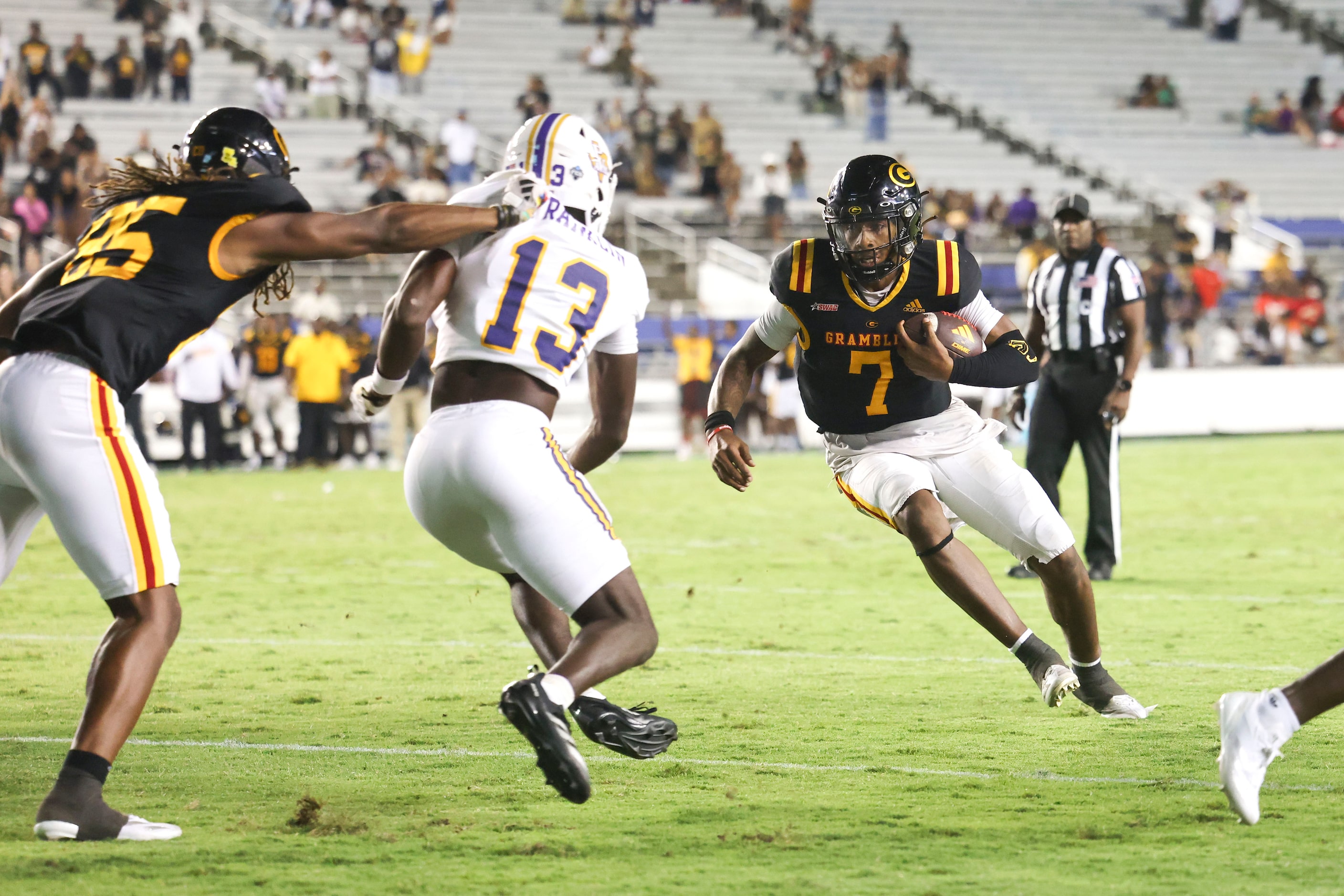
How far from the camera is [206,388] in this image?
725 inches

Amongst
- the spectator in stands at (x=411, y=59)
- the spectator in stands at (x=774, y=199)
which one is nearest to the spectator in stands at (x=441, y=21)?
the spectator in stands at (x=411, y=59)

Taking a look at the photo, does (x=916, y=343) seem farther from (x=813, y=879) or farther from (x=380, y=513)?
(x=380, y=513)

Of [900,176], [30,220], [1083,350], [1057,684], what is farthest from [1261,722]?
[30,220]

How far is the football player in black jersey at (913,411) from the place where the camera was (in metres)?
5.80

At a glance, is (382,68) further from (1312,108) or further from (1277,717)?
(1277,717)

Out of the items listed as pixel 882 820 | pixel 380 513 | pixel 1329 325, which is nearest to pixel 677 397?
pixel 380 513

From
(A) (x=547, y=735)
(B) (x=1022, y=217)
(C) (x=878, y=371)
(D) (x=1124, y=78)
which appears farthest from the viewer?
(D) (x=1124, y=78)

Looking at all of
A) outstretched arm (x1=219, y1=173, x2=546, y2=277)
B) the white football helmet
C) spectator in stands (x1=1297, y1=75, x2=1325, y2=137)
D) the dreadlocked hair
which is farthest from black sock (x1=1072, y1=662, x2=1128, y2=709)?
spectator in stands (x1=1297, y1=75, x2=1325, y2=137)

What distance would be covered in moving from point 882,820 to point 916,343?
1.80 meters

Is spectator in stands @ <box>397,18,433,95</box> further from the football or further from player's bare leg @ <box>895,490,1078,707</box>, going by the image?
player's bare leg @ <box>895,490,1078,707</box>

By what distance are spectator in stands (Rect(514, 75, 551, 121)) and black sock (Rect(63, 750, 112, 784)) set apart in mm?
21865

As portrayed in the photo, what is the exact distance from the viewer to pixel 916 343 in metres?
→ 5.66

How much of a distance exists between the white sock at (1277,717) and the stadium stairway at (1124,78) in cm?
2684

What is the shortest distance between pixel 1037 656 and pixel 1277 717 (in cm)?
152
